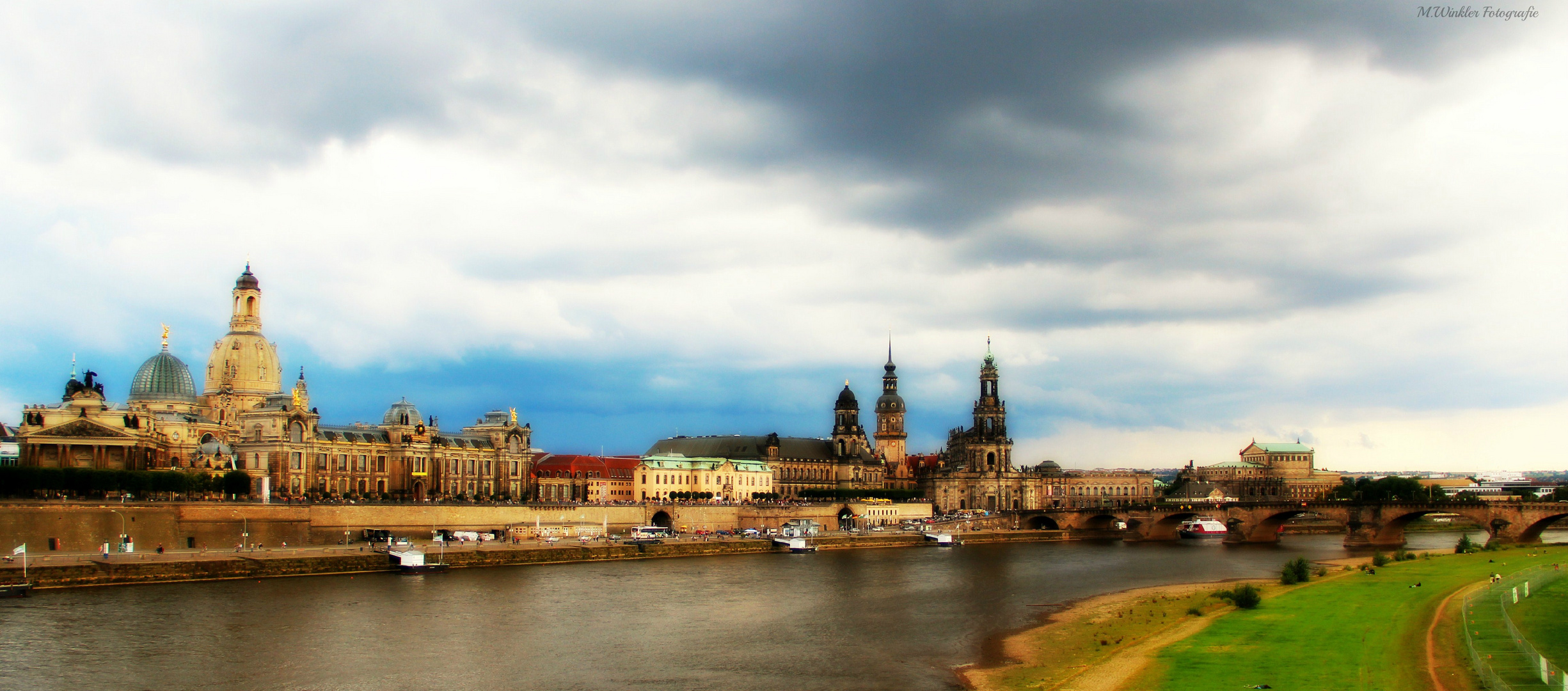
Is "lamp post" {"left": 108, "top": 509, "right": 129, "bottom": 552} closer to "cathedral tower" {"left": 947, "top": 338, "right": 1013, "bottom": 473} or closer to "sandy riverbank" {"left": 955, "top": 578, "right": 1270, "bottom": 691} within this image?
"sandy riverbank" {"left": 955, "top": 578, "right": 1270, "bottom": 691}

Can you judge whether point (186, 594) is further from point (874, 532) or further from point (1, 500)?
point (874, 532)

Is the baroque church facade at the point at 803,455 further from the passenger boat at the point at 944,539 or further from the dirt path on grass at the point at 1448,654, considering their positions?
the dirt path on grass at the point at 1448,654

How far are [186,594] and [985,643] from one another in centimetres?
3766

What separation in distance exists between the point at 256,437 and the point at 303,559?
32.0 meters

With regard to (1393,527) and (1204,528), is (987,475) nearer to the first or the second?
(1204,528)

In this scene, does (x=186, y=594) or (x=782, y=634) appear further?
(x=186, y=594)

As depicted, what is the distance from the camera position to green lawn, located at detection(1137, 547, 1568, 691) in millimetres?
32969

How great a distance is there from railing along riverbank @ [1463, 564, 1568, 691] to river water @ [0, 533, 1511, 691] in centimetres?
1552

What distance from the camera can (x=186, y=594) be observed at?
5728cm

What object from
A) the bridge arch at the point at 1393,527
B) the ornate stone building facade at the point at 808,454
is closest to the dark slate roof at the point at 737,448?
the ornate stone building facade at the point at 808,454

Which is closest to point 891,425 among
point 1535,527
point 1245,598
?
point 1535,527

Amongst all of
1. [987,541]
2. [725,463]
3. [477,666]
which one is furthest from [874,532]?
[477,666]

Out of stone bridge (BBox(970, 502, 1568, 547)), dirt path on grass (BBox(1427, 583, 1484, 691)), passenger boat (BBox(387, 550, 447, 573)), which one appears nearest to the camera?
dirt path on grass (BBox(1427, 583, 1484, 691))

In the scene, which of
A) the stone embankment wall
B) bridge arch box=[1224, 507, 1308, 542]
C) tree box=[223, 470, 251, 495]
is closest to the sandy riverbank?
the stone embankment wall
